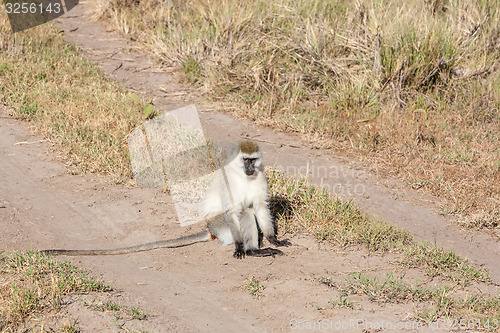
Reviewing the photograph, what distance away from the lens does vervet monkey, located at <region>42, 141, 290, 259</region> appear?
16.2ft

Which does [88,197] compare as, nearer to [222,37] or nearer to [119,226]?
[119,226]

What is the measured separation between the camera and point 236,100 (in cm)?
852

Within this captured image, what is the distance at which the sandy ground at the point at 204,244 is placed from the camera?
13.5 feet

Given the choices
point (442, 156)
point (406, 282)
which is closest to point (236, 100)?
point (442, 156)

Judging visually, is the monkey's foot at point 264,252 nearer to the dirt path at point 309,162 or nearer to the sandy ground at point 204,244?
the sandy ground at point 204,244

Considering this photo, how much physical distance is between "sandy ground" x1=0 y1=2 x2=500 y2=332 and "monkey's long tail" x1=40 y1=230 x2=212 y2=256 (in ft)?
0.17

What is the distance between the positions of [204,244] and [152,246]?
49cm

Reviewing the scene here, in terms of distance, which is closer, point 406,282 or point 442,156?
point 406,282

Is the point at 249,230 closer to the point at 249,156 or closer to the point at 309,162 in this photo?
the point at 249,156

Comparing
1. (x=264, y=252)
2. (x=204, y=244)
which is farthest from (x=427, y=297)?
(x=204, y=244)

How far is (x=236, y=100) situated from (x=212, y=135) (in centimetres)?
118

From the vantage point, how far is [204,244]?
17.5 feet

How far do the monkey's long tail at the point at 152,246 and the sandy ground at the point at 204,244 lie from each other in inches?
2.1

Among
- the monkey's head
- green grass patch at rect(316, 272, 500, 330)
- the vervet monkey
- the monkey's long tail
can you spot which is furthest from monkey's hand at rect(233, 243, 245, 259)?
green grass patch at rect(316, 272, 500, 330)
